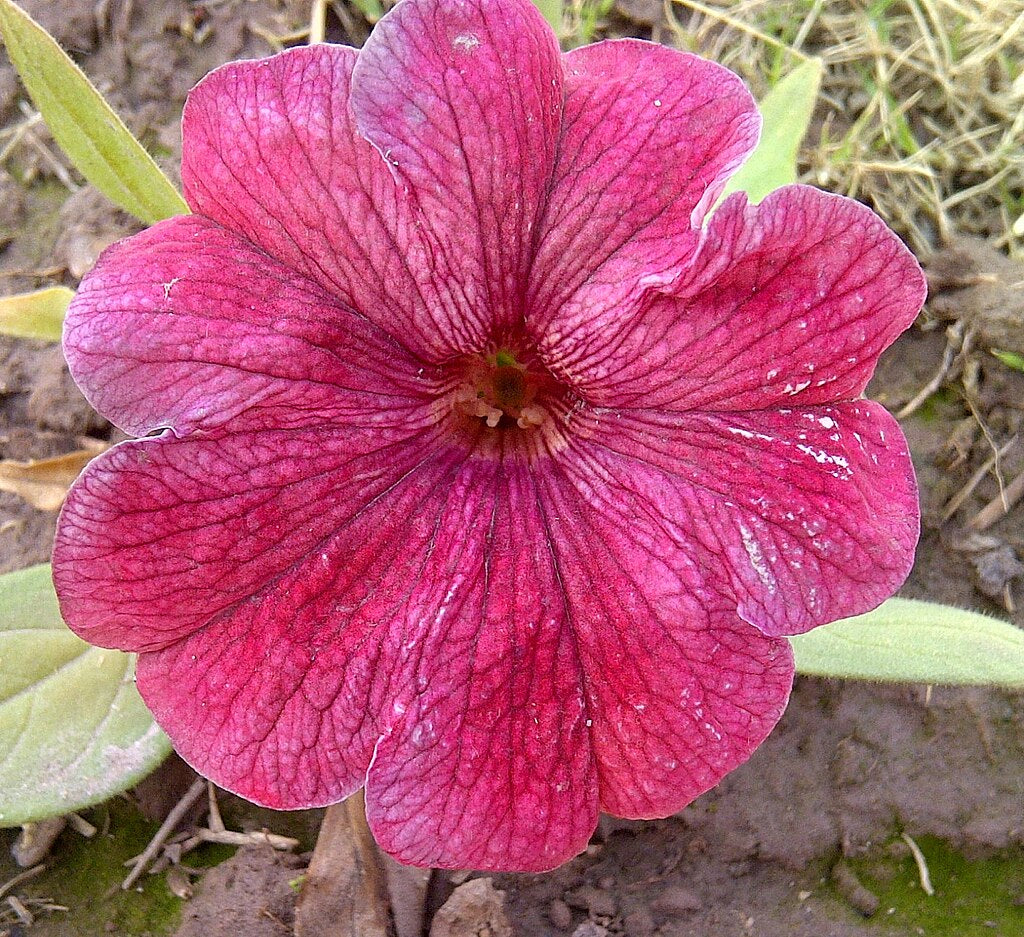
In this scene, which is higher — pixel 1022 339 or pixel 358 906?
pixel 358 906

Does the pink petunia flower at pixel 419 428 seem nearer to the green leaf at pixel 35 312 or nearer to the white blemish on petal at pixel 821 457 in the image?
the white blemish on petal at pixel 821 457

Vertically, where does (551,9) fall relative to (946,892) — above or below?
above

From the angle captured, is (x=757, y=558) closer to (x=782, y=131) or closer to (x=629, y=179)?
(x=629, y=179)

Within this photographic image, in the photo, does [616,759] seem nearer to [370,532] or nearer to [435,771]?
[435,771]

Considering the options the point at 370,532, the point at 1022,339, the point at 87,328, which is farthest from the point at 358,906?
the point at 1022,339

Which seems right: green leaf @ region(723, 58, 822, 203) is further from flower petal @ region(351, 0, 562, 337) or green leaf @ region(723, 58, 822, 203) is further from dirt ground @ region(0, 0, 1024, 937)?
flower petal @ region(351, 0, 562, 337)

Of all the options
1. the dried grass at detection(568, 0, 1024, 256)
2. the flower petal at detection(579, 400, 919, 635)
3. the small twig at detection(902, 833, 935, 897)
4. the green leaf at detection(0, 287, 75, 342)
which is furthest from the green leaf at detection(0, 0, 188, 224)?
the small twig at detection(902, 833, 935, 897)

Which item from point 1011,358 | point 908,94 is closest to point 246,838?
point 1011,358
